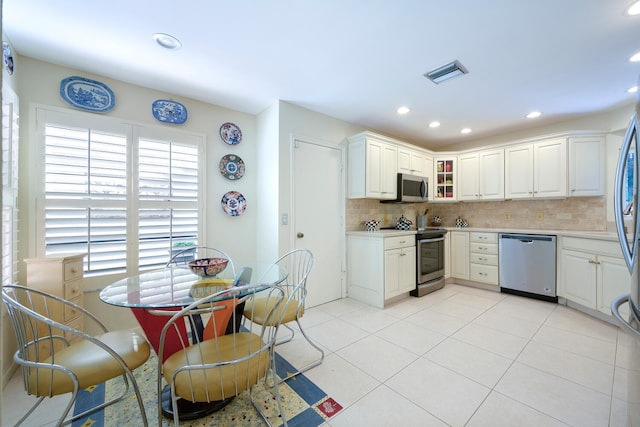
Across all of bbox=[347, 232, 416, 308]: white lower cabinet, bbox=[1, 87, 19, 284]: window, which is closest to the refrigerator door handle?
bbox=[347, 232, 416, 308]: white lower cabinet

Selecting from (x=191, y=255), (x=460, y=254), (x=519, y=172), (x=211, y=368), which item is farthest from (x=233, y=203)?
(x=519, y=172)

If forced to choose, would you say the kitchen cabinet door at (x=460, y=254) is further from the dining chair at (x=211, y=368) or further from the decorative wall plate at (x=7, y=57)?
the decorative wall plate at (x=7, y=57)

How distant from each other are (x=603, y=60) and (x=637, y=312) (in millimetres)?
2282

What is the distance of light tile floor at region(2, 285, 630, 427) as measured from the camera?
1666 mm

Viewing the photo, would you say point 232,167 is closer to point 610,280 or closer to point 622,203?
point 622,203

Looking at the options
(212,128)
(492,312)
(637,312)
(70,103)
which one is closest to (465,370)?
(637,312)

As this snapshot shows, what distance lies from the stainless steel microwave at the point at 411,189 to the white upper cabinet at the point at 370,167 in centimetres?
15

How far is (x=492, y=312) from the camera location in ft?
10.3

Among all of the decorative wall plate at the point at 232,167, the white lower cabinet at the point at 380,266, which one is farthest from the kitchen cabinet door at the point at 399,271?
the decorative wall plate at the point at 232,167

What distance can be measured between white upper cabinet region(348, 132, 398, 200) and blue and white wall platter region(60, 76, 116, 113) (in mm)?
2659

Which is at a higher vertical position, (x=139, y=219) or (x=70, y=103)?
(x=70, y=103)

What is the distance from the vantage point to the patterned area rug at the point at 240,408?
1620mm

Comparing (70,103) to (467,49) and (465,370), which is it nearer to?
(467,49)

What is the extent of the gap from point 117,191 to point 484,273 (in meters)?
4.68
